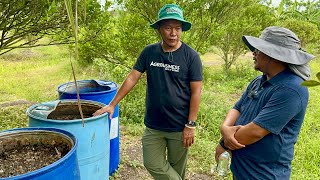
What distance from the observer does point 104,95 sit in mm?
3027

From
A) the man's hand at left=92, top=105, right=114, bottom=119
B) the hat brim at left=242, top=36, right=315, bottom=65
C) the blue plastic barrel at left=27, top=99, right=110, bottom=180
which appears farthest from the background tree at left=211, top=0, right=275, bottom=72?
the hat brim at left=242, top=36, right=315, bottom=65

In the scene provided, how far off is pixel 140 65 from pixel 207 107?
132 inches

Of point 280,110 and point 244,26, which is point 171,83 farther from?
point 244,26

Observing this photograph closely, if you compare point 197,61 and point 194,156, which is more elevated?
point 197,61

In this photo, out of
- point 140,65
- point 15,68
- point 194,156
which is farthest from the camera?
point 15,68

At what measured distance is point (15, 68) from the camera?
36.7 ft

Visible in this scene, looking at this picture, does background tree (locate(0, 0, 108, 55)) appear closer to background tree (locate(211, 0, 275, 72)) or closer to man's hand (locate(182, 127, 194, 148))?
man's hand (locate(182, 127, 194, 148))

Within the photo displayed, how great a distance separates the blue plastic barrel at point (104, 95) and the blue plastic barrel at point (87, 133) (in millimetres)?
196

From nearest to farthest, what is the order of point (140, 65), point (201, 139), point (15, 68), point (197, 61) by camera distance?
point (197, 61) → point (140, 65) → point (201, 139) → point (15, 68)

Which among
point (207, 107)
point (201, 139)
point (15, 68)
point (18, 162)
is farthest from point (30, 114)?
point (15, 68)

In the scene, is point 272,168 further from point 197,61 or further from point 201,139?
point 201,139

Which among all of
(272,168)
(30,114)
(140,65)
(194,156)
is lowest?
(194,156)

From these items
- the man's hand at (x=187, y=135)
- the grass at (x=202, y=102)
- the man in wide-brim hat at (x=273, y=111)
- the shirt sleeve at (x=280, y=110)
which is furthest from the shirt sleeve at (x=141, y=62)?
the grass at (x=202, y=102)

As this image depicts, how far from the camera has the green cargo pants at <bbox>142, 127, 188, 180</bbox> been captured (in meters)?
2.79
